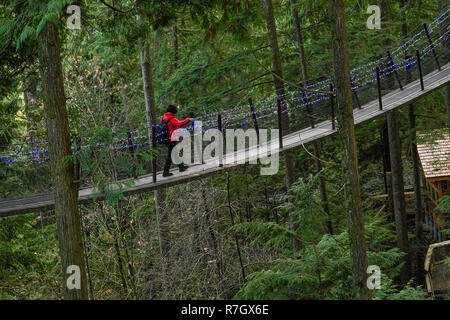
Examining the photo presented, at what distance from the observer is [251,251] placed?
10.1m

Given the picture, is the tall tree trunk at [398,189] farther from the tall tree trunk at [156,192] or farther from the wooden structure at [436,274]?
the tall tree trunk at [156,192]

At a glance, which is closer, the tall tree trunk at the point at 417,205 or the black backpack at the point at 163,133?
the black backpack at the point at 163,133

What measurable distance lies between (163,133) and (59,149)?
1.86m

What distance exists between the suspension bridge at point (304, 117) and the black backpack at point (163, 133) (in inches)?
6.5

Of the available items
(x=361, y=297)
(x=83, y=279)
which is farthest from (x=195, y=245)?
(x=361, y=297)

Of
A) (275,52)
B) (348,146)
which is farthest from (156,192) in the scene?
(348,146)

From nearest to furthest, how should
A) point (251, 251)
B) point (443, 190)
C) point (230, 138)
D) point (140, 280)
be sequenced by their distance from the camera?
point (230, 138) → point (140, 280) → point (251, 251) → point (443, 190)

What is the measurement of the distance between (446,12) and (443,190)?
758 cm

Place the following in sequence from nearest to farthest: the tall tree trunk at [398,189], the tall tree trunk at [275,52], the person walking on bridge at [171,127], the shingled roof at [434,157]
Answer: the person walking on bridge at [171,127], the tall tree trunk at [275,52], the tall tree trunk at [398,189], the shingled roof at [434,157]

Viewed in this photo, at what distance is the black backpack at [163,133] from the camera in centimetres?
668

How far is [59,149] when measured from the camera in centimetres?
515

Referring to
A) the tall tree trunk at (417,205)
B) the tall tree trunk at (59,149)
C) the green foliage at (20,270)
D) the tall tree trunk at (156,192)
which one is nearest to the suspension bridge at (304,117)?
the tall tree trunk at (59,149)

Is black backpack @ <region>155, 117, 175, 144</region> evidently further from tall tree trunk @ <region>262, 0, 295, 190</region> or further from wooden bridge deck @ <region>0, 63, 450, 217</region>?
tall tree trunk @ <region>262, 0, 295, 190</region>
